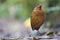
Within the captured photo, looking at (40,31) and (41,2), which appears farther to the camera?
(41,2)

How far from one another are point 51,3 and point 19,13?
349 mm

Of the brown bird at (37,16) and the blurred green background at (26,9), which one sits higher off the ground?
the blurred green background at (26,9)

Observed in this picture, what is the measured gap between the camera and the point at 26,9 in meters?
2.29

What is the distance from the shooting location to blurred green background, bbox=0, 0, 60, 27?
7.35 feet

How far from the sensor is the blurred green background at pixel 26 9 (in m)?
2.24

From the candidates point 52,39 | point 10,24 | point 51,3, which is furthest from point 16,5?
point 52,39

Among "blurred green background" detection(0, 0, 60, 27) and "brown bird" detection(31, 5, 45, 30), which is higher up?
"blurred green background" detection(0, 0, 60, 27)

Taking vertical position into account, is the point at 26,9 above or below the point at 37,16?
above

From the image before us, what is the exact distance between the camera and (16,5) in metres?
2.33

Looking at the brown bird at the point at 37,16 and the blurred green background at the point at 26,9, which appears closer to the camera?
the brown bird at the point at 37,16

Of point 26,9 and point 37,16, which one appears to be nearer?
point 37,16

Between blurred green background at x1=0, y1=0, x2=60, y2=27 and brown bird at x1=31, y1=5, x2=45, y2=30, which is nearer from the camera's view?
brown bird at x1=31, y1=5, x2=45, y2=30

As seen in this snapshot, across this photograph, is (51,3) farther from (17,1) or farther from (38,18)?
(38,18)

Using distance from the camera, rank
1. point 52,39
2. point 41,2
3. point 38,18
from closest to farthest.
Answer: point 52,39 → point 38,18 → point 41,2
